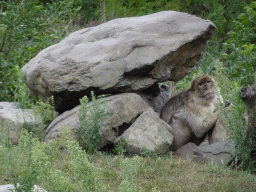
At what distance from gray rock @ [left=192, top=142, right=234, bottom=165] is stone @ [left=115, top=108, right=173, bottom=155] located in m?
0.42

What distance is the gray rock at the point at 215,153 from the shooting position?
171 inches

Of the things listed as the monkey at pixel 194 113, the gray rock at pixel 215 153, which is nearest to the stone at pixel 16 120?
the monkey at pixel 194 113

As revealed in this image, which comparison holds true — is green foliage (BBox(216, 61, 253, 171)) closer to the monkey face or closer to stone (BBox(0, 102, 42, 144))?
the monkey face

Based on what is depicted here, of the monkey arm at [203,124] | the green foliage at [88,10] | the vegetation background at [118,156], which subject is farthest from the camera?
the green foliage at [88,10]

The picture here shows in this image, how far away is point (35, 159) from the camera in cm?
200

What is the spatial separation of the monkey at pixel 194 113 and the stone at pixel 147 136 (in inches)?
13.1

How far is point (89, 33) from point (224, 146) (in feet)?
9.63

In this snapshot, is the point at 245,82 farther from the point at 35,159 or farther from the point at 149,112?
the point at 35,159

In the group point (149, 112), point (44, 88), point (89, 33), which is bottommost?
point (149, 112)

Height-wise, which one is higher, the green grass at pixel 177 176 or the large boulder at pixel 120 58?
the large boulder at pixel 120 58

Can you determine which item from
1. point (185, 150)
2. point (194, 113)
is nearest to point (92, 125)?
point (185, 150)

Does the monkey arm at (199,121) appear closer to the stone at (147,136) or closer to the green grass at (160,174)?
the stone at (147,136)

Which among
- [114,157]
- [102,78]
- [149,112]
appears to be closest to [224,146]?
[149,112]

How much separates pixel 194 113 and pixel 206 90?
432 millimetres
